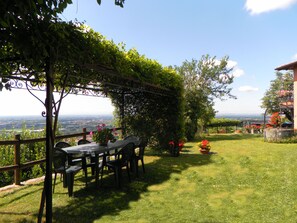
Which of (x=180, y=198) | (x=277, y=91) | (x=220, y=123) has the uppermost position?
(x=277, y=91)

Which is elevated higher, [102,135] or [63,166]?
[102,135]

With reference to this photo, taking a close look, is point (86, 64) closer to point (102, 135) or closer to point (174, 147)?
point (102, 135)

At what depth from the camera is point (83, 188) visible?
18.6 feet

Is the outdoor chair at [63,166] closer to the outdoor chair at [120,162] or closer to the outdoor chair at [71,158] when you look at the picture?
the outdoor chair at [120,162]

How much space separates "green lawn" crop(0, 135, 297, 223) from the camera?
160 inches

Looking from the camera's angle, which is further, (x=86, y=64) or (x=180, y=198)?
(x=180, y=198)

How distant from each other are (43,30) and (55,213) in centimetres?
302

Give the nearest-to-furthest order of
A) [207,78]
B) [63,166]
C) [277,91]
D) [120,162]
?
[63,166] < [120,162] < [207,78] < [277,91]

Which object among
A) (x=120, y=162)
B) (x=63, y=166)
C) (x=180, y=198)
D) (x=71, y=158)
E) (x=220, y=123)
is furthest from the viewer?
(x=220, y=123)

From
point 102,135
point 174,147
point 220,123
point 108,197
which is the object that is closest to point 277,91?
point 220,123

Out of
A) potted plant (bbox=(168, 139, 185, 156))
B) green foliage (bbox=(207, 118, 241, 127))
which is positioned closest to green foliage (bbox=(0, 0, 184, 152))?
potted plant (bbox=(168, 139, 185, 156))

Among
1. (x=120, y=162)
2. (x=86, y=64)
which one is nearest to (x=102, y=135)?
(x=120, y=162)

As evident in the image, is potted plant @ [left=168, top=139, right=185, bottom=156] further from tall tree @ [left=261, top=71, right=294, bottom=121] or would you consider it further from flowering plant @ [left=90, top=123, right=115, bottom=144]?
tall tree @ [left=261, top=71, right=294, bottom=121]

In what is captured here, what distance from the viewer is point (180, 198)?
194 inches
